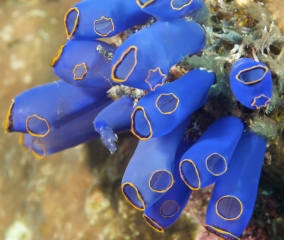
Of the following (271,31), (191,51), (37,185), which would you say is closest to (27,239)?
(37,185)

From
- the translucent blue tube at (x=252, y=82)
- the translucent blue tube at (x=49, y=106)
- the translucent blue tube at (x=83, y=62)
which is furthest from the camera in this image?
the translucent blue tube at (x=49, y=106)

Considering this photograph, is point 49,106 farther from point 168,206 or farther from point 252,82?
point 252,82

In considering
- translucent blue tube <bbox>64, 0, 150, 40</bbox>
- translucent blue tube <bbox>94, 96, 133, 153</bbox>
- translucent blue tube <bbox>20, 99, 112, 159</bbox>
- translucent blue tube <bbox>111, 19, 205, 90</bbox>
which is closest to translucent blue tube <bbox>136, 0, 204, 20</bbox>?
translucent blue tube <bbox>111, 19, 205, 90</bbox>

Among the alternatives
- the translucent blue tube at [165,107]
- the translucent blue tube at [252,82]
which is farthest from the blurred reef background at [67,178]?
the translucent blue tube at [252,82]

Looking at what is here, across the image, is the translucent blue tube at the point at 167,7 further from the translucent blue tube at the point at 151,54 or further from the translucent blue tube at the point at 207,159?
the translucent blue tube at the point at 207,159

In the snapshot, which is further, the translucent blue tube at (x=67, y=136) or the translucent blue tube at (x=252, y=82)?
the translucent blue tube at (x=67, y=136)

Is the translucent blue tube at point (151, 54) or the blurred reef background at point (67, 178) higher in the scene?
the translucent blue tube at point (151, 54)

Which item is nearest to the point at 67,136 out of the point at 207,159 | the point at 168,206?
the point at 168,206
